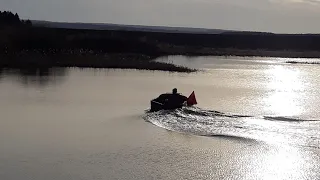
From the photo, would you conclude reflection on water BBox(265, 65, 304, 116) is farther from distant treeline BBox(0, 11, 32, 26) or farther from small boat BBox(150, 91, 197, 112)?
distant treeline BBox(0, 11, 32, 26)

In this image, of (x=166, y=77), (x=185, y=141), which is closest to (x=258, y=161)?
(x=185, y=141)

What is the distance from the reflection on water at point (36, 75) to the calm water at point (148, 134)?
1.58 ft

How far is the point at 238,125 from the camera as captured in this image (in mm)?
19922

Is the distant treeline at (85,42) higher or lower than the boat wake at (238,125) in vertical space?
higher

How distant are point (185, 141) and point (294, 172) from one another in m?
4.07

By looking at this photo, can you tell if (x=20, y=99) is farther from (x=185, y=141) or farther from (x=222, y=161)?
(x=222, y=161)

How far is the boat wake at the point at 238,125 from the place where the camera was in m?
18.0

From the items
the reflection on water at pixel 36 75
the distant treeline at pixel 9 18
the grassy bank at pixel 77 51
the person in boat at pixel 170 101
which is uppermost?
the distant treeline at pixel 9 18

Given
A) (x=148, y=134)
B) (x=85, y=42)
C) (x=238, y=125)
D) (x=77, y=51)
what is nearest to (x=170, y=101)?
(x=238, y=125)

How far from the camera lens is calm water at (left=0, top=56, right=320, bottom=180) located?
45.7 ft

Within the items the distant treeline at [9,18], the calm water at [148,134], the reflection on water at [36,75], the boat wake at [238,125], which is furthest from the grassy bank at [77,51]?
the boat wake at [238,125]

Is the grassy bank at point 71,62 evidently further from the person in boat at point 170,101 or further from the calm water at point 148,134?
the person in boat at point 170,101

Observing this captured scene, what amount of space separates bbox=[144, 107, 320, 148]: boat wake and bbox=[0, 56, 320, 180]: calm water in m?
0.03

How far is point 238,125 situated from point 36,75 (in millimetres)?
19284
